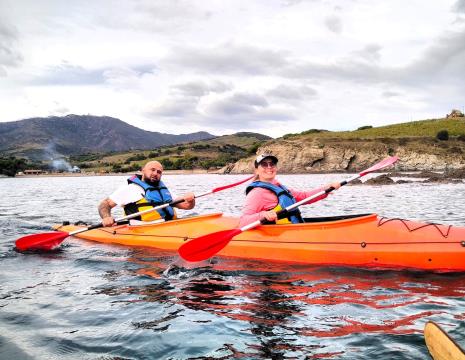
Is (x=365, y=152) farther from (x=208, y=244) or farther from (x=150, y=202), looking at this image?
(x=208, y=244)

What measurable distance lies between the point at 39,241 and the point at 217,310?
587cm

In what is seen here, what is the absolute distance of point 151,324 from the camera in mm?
4777

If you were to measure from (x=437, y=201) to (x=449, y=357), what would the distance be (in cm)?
1613

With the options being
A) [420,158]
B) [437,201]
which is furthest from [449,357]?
[420,158]

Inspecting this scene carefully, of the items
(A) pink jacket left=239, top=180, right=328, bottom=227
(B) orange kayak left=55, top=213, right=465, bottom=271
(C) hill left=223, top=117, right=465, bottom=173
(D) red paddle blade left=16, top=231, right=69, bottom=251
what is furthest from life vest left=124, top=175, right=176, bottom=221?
(C) hill left=223, top=117, right=465, bottom=173

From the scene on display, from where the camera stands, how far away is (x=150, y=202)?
960cm

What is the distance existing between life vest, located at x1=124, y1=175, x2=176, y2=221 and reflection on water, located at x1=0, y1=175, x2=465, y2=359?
1.64 meters

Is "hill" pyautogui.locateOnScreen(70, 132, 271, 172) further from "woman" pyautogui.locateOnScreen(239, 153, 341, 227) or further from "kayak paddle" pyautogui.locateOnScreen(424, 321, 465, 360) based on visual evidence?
"kayak paddle" pyautogui.locateOnScreen(424, 321, 465, 360)

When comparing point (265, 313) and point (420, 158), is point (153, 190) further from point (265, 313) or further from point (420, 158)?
point (420, 158)

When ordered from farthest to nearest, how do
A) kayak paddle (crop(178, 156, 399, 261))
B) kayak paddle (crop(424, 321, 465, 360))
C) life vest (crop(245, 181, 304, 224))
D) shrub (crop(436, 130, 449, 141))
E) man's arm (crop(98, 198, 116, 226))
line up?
1. shrub (crop(436, 130, 449, 141))
2. man's arm (crop(98, 198, 116, 226))
3. life vest (crop(245, 181, 304, 224))
4. kayak paddle (crop(178, 156, 399, 261))
5. kayak paddle (crop(424, 321, 465, 360))

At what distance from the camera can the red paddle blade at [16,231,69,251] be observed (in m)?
9.39

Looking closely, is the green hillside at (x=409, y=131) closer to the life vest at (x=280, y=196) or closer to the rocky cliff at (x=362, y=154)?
the rocky cliff at (x=362, y=154)

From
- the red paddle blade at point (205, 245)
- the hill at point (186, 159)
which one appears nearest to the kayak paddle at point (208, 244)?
the red paddle blade at point (205, 245)

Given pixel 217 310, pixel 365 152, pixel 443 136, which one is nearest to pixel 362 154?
pixel 365 152
